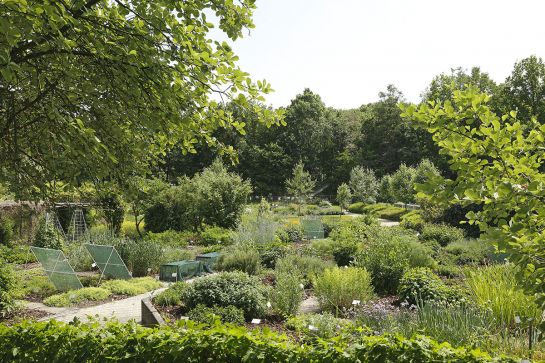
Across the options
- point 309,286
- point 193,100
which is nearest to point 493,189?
point 193,100

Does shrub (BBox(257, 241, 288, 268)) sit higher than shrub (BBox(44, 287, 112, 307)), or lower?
higher

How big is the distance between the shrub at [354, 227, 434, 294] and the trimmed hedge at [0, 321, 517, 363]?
5.55 metres

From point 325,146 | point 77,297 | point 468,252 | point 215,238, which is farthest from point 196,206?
point 325,146

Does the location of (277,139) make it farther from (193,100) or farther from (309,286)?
(193,100)

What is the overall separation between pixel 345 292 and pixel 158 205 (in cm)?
1581

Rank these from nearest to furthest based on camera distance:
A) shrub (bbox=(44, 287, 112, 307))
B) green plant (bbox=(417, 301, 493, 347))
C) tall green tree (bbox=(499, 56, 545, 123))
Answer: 1. green plant (bbox=(417, 301, 493, 347))
2. shrub (bbox=(44, 287, 112, 307))
3. tall green tree (bbox=(499, 56, 545, 123))

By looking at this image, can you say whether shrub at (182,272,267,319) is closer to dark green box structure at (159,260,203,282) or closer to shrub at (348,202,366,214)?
dark green box structure at (159,260,203,282)

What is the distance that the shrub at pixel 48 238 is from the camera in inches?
644

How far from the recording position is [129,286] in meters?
10.8

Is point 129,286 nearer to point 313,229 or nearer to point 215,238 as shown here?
point 215,238

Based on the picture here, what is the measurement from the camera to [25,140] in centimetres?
563

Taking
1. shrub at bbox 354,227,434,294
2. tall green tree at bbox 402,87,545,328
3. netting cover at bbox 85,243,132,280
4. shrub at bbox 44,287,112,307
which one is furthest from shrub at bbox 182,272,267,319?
tall green tree at bbox 402,87,545,328

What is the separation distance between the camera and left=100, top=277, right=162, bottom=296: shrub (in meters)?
10.6

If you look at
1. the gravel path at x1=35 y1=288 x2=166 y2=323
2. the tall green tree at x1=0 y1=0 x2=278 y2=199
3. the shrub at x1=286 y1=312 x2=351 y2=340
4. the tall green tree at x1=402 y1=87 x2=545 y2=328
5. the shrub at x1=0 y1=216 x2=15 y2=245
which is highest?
the tall green tree at x1=0 y1=0 x2=278 y2=199
